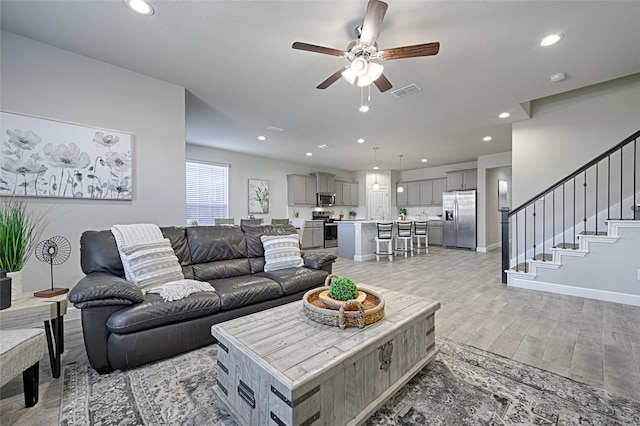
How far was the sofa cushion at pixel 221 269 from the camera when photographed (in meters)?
2.65

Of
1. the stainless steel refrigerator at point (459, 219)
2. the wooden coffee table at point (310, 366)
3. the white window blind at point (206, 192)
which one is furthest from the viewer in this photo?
the stainless steel refrigerator at point (459, 219)

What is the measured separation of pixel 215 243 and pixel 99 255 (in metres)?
1.00

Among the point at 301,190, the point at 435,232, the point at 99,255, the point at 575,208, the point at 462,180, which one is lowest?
A: the point at 435,232

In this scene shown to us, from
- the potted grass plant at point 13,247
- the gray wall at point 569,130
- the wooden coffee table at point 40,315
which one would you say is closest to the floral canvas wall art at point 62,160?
the potted grass plant at point 13,247

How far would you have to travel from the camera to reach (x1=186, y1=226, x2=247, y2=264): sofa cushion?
279 centimetres

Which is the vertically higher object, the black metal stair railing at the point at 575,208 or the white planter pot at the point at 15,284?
the black metal stair railing at the point at 575,208

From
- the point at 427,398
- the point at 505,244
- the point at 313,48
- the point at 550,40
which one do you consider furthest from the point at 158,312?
the point at 505,244

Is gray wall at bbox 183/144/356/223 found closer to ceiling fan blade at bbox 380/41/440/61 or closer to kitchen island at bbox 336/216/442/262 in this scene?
kitchen island at bbox 336/216/442/262

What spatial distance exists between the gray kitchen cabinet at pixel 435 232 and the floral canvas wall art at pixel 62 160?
8.31 metres

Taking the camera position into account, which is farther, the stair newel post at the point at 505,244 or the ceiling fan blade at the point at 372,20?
the stair newel post at the point at 505,244

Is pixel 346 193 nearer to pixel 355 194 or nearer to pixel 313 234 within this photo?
pixel 355 194

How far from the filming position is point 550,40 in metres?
2.47

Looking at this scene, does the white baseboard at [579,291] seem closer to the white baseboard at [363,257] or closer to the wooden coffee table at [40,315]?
the white baseboard at [363,257]

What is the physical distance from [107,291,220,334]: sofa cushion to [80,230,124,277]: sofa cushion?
510mm
